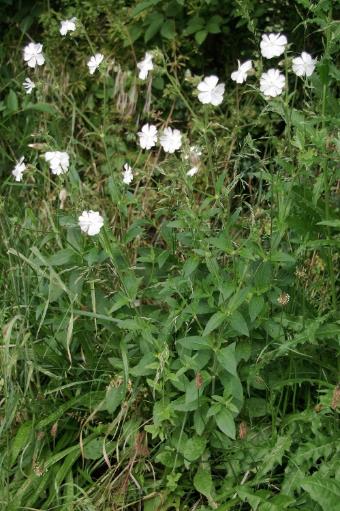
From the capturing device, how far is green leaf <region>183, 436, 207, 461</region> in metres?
2.49

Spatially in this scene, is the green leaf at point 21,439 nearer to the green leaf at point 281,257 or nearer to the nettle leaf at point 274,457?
the nettle leaf at point 274,457

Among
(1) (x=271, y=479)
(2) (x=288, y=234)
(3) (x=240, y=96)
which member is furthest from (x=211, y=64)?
(1) (x=271, y=479)

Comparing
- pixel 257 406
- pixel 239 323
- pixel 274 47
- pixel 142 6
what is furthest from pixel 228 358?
pixel 142 6

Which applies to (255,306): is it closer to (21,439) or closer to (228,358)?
(228,358)

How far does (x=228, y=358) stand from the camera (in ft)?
7.78

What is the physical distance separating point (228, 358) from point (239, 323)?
0.34 ft

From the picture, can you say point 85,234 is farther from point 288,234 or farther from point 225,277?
point 288,234

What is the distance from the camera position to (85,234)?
8.71 feet

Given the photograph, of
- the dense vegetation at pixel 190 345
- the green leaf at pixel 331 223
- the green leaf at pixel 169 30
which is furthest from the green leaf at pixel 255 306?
the green leaf at pixel 169 30

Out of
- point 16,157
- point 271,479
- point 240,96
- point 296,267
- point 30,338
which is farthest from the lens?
point 16,157

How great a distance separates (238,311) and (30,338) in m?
0.75

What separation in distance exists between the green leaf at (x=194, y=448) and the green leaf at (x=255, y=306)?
16.5 inches

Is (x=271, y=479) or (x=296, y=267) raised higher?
(x=296, y=267)

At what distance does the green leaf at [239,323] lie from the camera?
235 cm
